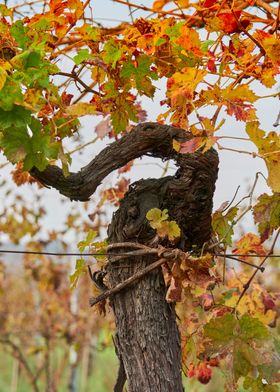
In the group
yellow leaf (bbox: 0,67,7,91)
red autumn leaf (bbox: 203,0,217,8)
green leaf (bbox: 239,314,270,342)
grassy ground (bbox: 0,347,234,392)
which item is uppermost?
grassy ground (bbox: 0,347,234,392)

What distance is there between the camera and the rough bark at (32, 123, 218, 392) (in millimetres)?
2027

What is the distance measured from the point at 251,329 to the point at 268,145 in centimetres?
50

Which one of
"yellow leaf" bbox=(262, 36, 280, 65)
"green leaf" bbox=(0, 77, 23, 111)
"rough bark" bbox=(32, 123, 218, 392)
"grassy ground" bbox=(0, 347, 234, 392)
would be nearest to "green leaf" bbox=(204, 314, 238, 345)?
"rough bark" bbox=(32, 123, 218, 392)

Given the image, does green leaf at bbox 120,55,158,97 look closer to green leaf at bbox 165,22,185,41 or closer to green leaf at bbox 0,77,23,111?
green leaf at bbox 165,22,185,41

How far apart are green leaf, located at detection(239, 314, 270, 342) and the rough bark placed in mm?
192

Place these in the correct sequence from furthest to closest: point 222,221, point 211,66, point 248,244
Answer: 1. point 248,244
2. point 222,221
3. point 211,66

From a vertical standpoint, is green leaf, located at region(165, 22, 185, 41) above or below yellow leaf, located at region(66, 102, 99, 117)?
above

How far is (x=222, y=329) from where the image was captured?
200 centimetres

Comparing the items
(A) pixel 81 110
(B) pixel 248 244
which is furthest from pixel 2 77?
(B) pixel 248 244

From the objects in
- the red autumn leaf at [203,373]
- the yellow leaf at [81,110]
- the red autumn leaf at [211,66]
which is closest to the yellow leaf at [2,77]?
the yellow leaf at [81,110]

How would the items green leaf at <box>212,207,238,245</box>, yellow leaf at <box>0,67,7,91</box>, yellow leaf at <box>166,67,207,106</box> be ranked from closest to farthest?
yellow leaf at <box>0,67,7,91</box>
yellow leaf at <box>166,67,207,106</box>
green leaf at <box>212,207,238,245</box>

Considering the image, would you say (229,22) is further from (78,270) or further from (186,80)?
(78,270)

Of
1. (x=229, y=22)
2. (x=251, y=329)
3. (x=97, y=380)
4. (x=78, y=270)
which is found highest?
(x=97, y=380)

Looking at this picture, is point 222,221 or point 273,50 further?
point 222,221
